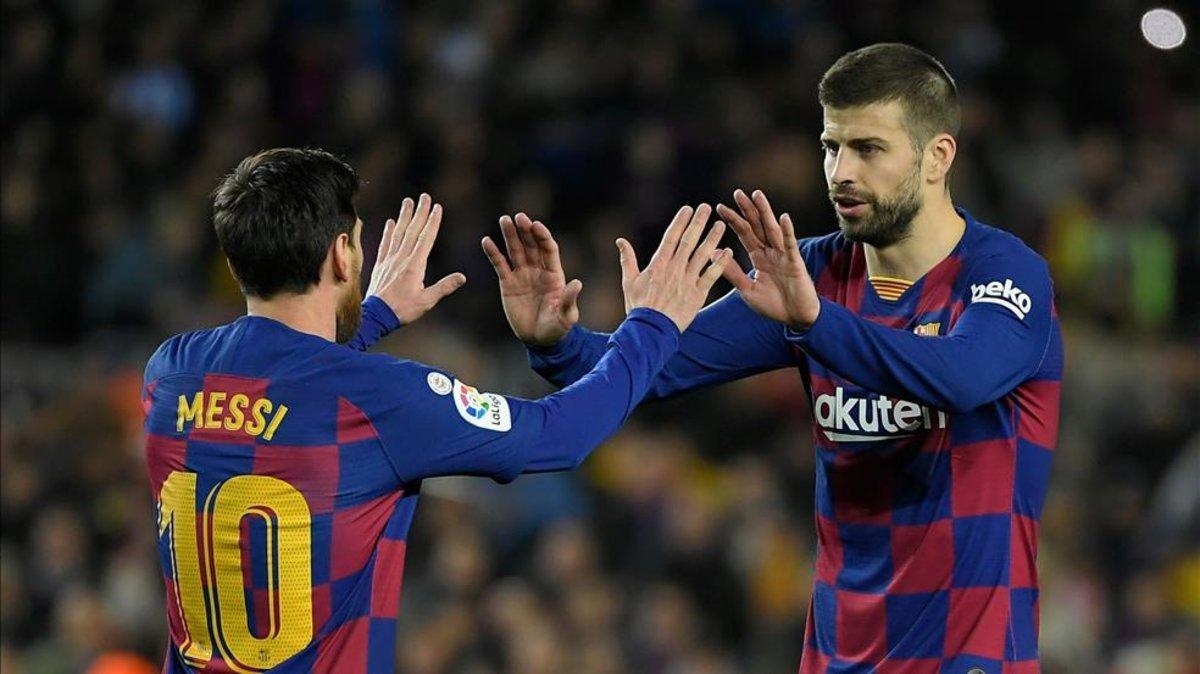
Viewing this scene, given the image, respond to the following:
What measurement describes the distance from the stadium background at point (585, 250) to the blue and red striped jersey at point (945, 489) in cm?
425

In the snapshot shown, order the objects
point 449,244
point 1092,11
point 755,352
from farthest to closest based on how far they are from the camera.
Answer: point 1092,11 < point 449,244 < point 755,352

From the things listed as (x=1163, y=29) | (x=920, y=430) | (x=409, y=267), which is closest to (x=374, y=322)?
(x=409, y=267)

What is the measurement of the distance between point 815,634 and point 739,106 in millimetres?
7181

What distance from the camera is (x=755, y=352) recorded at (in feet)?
15.3

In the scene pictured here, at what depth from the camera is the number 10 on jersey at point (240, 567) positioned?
379cm

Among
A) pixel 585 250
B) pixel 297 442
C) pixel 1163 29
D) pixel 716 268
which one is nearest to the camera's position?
pixel 297 442

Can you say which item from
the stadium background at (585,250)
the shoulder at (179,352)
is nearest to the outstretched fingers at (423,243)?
the shoulder at (179,352)

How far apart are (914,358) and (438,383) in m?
1.01

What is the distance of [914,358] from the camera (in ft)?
12.8

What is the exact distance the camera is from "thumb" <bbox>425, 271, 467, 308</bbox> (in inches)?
179

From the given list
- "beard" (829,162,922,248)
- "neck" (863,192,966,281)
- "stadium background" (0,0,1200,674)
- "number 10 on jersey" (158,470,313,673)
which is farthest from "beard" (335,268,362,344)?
"stadium background" (0,0,1200,674)

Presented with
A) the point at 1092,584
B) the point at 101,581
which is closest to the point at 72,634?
the point at 101,581

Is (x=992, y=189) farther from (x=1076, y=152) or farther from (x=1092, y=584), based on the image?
(x=1092, y=584)

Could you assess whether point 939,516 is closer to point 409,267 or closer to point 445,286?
point 445,286
